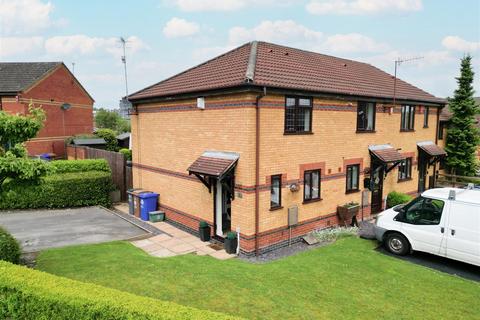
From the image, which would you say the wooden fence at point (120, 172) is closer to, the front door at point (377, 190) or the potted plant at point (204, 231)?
the potted plant at point (204, 231)

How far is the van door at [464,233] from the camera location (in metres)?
9.24

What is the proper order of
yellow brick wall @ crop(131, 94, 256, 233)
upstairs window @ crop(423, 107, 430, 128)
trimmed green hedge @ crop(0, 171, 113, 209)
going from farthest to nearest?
upstairs window @ crop(423, 107, 430, 128) < trimmed green hedge @ crop(0, 171, 113, 209) < yellow brick wall @ crop(131, 94, 256, 233)

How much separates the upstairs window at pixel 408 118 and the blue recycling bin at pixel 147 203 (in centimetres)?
1208

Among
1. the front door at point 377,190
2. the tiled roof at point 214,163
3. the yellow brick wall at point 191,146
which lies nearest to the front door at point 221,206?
the yellow brick wall at point 191,146

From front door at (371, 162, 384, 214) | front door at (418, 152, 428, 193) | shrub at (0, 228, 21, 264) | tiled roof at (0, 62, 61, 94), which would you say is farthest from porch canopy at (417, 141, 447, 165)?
tiled roof at (0, 62, 61, 94)

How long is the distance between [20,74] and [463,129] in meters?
33.8

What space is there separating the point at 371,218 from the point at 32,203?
15567mm

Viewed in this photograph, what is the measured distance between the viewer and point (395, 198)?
15.9 m

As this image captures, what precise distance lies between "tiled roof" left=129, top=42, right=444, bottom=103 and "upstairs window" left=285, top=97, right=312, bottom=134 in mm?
496

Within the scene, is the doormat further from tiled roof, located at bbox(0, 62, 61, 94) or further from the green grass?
tiled roof, located at bbox(0, 62, 61, 94)

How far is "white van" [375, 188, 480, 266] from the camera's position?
30.7 ft

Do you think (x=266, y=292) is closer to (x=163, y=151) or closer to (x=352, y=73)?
(x=163, y=151)

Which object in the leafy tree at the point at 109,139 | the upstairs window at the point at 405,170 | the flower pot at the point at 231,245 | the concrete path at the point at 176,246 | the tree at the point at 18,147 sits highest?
the tree at the point at 18,147

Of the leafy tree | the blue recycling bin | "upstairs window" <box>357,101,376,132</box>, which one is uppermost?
"upstairs window" <box>357,101,376,132</box>
